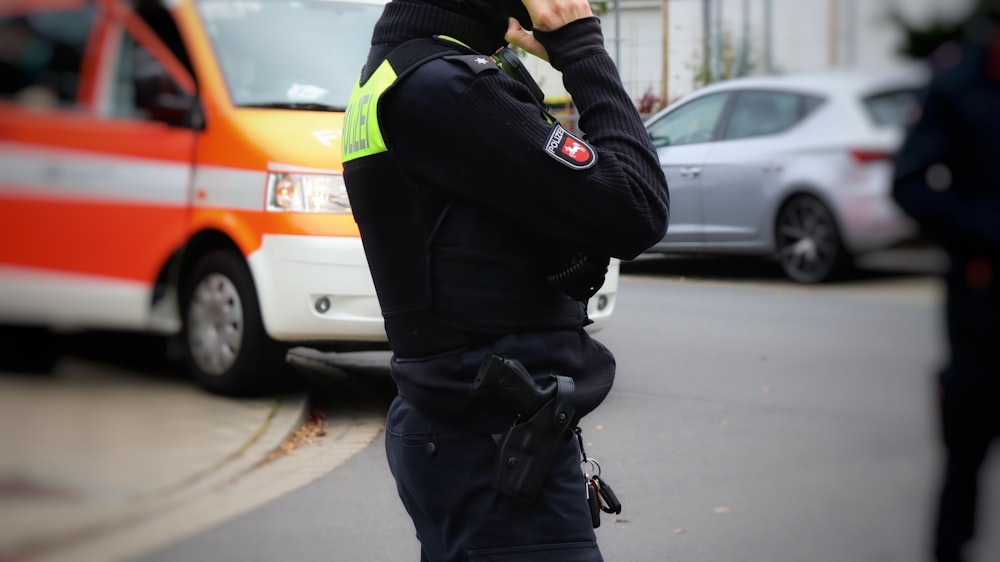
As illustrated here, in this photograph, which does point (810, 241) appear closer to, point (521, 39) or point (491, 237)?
point (491, 237)

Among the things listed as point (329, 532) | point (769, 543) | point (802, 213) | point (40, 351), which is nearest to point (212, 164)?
point (329, 532)

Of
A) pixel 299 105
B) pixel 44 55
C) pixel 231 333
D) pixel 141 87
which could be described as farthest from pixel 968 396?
pixel 231 333

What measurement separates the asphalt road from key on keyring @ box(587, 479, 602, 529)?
1.20 ft

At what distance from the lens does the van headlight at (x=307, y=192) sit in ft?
17.6

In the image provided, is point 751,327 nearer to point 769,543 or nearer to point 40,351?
point 769,543

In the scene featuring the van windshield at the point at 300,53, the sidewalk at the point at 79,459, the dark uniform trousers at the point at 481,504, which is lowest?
the dark uniform trousers at the point at 481,504

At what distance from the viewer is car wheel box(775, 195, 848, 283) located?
85 cm

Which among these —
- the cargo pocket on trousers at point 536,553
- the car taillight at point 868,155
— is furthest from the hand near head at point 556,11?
the car taillight at point 868,155

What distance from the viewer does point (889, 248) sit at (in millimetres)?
695

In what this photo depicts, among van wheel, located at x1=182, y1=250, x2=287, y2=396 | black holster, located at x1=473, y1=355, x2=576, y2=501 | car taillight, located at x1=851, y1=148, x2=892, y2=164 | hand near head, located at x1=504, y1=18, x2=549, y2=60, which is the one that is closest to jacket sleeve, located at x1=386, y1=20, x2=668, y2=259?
hand near head, located at x1=504, y1=18, x2=549, y2=60

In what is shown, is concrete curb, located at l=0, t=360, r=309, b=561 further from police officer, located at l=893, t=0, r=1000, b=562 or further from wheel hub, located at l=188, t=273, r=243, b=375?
wheel hub, located at l=188, t=273, r=243, b=375

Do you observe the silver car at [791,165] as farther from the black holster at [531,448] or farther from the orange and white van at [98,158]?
the orange and white van at [98,158]

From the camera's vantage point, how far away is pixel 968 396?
4.70 feet

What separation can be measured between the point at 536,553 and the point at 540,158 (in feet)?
1.81
